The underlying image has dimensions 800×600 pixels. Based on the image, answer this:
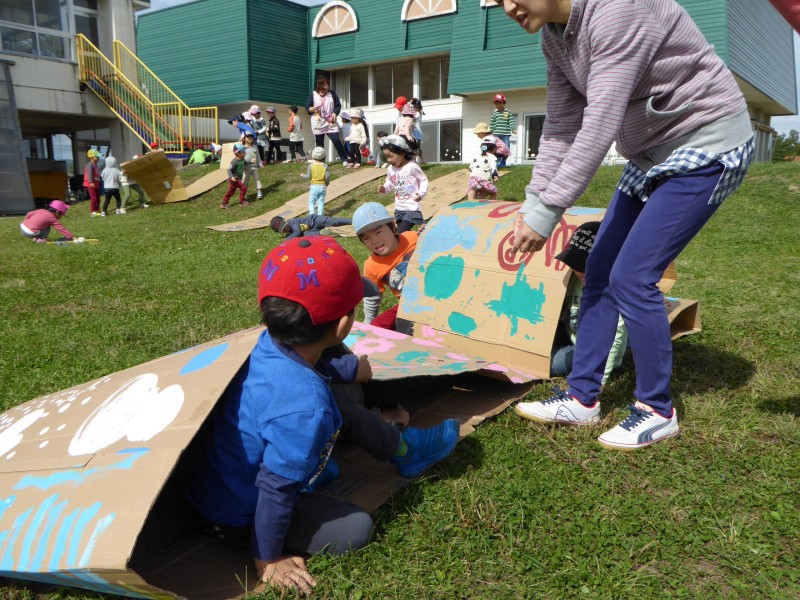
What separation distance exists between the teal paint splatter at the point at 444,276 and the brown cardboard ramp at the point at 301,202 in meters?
8.26

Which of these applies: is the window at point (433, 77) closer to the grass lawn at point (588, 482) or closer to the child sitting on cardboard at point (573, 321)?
the grass lawn at point (588, 482)

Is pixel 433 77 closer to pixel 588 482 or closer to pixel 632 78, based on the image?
pixel 632 78

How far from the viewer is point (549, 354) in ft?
11.0

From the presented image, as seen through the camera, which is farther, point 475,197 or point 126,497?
point 475,197

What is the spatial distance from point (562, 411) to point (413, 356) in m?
0.76

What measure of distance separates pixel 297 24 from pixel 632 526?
85.3 ft

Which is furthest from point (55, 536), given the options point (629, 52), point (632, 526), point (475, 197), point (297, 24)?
point (297, 24)

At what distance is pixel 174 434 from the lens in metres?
1.85

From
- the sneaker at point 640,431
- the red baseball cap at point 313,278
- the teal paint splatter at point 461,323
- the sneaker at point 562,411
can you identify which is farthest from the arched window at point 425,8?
the red baseball cap at point 313,278

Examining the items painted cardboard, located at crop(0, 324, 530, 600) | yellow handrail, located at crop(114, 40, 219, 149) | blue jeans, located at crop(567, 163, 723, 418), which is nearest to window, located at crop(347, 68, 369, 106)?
yellow handrail, located at crop(114, 40, 219, 149)

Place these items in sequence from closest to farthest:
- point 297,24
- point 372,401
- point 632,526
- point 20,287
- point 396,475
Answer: point 632,526 < point 396,475 < point 372,401 < point 20,287 < point 297,24

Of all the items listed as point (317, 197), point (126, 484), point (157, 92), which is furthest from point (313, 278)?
point (157, 92)

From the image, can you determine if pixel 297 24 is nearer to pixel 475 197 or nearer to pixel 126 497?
pixel 475 197

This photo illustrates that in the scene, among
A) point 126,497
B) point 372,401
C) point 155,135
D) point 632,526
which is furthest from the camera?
point 155,135
